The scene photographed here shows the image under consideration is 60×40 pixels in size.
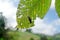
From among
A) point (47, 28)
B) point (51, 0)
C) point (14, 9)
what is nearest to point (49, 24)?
point (47, 28)

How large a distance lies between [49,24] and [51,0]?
27cm

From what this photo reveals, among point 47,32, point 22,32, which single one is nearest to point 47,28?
point 47,32

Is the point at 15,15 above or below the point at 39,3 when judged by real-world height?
below

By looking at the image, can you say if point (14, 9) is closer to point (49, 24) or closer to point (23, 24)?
point (23, 24)

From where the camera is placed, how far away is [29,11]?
1.77 m

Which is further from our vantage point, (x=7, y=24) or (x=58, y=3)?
(x=7, y=24)

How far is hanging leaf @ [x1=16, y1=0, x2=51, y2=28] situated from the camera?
1723 mm

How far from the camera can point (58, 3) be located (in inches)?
66.7

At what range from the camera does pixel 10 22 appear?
188 centimetres

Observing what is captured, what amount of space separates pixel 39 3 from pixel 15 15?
1.01 feet

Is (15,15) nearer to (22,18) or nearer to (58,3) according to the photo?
(22,18)

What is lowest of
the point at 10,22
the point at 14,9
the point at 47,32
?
the point at 47,32

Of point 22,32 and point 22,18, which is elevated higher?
point 22,18

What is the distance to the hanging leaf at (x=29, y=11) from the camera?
1.72m
